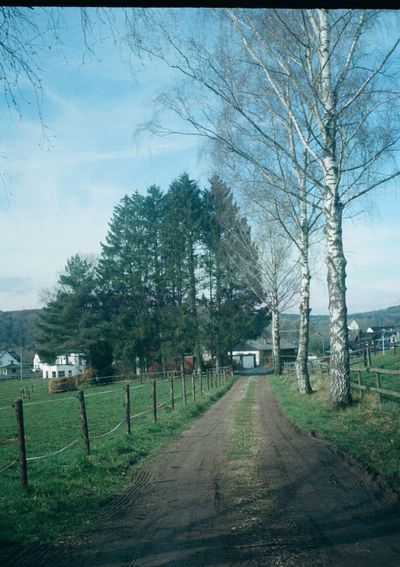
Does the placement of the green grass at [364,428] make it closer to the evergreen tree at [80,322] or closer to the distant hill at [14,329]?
the evergreen tree at [80,322]

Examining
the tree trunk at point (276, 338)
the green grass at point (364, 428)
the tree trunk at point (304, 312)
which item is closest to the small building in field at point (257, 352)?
A: the tree trunk at point (276, 338)

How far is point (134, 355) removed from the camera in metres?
48.1

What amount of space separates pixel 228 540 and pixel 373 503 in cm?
186

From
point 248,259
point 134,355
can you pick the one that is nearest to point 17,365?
point 134,355

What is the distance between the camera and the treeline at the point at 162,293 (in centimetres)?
4706

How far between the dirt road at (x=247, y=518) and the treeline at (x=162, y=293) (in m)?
37.2

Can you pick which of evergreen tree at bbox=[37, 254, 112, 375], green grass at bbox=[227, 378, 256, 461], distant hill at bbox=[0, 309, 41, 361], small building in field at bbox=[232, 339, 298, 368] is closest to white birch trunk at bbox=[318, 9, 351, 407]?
green grass at bbox=[227, 378, 256, 461]

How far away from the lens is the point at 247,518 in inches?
205

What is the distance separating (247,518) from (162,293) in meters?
43.6

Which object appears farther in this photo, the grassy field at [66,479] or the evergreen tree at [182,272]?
the evergreen tree at [182,272]

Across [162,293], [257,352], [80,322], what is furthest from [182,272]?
[257,352]

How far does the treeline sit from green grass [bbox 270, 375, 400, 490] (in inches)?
1229

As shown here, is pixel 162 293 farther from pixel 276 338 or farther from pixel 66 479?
pixel 66 479

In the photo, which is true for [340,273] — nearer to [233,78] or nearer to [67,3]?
[233,78]
